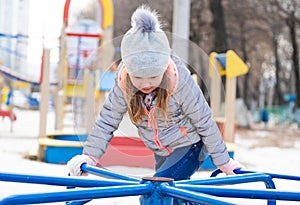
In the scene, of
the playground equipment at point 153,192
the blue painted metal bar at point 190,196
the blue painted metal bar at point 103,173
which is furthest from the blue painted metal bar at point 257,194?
the blue painted metal bar at point 103,173

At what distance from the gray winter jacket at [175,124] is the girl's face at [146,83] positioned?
0.14 m

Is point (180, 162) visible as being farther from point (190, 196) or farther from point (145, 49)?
point (190, 196)

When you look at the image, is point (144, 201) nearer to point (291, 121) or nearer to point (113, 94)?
point (113, 94)

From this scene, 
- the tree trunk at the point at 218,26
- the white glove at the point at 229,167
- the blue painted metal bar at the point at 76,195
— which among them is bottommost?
the blue painted metal bar at the point at 76,195

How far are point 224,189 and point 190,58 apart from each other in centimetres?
72

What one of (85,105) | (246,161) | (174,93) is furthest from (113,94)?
(246,161)

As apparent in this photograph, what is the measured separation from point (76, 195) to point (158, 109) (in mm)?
762

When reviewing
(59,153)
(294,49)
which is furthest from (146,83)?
(294,49)

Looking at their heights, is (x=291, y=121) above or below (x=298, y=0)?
below

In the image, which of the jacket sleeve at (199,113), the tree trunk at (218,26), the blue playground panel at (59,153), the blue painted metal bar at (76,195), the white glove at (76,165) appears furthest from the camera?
the tree trunk at (218,26)

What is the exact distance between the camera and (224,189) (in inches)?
62.4

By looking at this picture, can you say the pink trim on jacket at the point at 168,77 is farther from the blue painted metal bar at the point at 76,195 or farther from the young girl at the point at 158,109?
the blue painted metal bar at the point at 76,195

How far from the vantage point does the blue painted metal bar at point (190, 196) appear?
4.67 feet

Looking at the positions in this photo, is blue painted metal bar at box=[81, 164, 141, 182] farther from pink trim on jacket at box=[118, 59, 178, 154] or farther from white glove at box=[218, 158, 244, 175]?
white glove at box=[218, 158, 244, 175]
